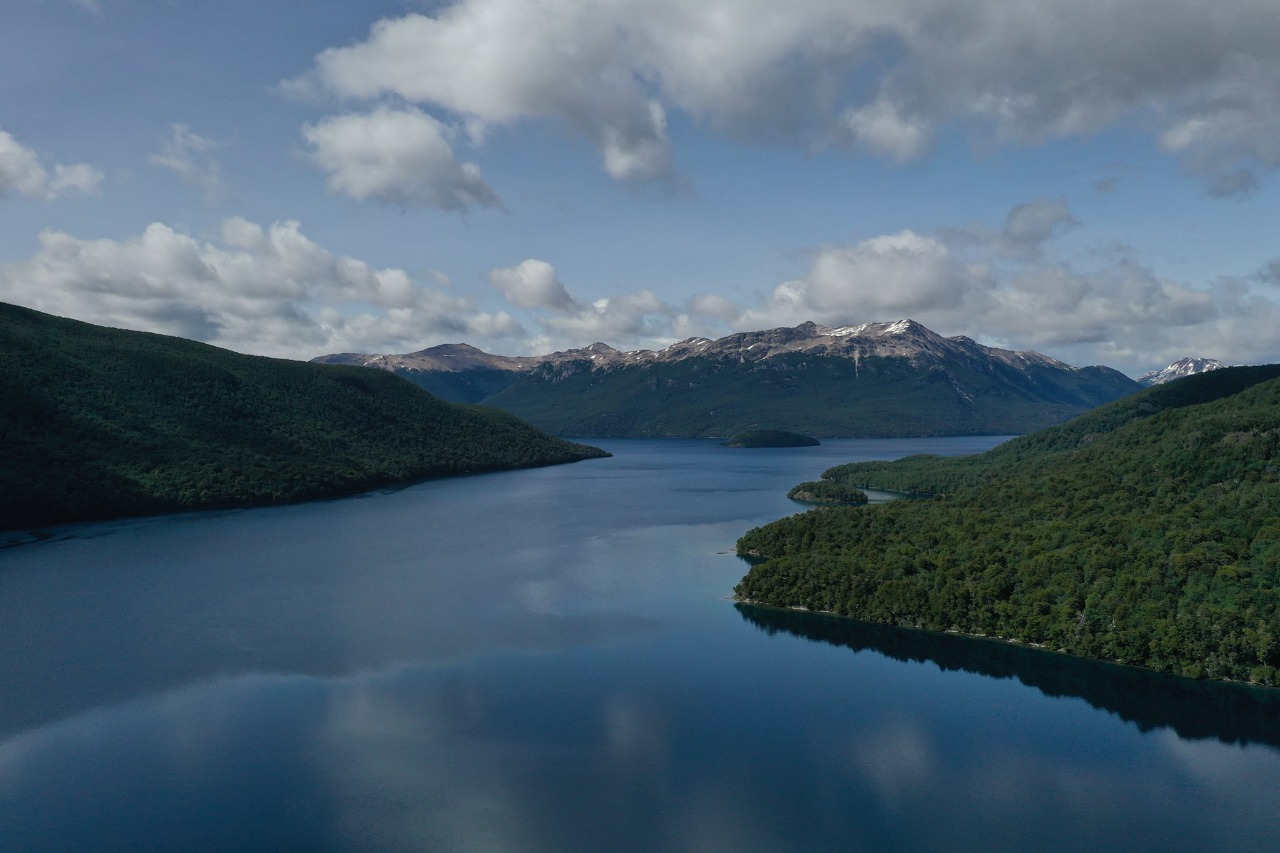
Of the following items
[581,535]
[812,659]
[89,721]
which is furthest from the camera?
[581,535]

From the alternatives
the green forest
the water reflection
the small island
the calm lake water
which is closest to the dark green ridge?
the calm lake water

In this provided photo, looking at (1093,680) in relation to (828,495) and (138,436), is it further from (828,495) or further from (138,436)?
(138,436)

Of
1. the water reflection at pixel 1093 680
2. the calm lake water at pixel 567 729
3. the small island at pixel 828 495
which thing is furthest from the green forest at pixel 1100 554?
the small island at pixel 828 495

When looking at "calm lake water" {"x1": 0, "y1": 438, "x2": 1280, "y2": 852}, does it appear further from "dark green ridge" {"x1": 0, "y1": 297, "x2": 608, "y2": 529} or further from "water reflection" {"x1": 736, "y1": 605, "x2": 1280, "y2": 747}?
"dark green ridge" {"x1": 0, "y1": 297, "x2": 608, "y2": 529}

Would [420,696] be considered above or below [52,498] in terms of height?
below

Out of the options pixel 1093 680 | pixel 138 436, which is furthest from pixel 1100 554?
pixel 138 436

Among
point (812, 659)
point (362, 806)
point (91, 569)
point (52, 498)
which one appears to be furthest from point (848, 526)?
point (52, 498)

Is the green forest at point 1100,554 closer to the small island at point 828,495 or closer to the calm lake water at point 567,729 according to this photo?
the calm lake water at point 567,729

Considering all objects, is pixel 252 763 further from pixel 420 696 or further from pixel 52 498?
pixel 52 498
